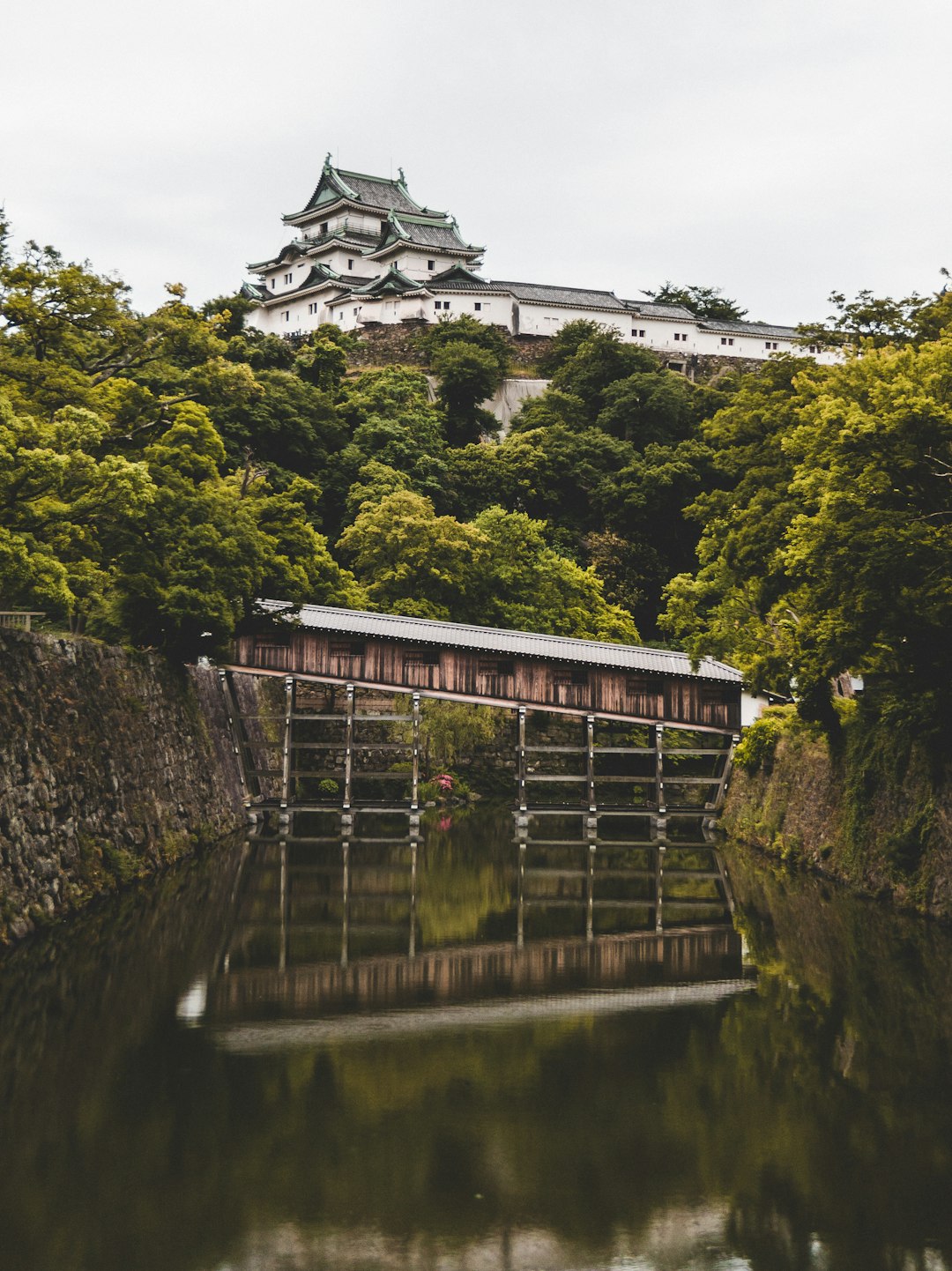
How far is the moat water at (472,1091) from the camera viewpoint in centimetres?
627

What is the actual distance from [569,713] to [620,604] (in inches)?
643

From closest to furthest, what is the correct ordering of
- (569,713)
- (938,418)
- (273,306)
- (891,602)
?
(938,418), (891,602), (569,713), (273,306)

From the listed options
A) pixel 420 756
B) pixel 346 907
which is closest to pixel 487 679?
pixel 420 756

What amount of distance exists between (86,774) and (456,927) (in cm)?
574

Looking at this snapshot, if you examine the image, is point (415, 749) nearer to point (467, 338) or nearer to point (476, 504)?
point (476, 504)

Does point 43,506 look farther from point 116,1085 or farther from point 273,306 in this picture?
point 273,306

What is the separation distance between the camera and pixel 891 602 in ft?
51.2

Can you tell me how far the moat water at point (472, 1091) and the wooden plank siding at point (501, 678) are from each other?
13.7 meters

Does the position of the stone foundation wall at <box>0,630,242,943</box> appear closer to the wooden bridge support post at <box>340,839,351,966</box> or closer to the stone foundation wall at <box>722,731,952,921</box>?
the wooden bridge support post at <box>340,839,351,966</box>

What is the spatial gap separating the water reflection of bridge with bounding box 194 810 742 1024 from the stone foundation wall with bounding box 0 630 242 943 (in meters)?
1.88

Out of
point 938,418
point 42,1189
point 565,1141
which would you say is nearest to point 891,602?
point 938,418

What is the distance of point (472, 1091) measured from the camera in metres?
8.81

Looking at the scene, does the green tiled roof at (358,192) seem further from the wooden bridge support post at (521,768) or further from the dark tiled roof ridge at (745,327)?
the wooden bridge support post at (521,768)

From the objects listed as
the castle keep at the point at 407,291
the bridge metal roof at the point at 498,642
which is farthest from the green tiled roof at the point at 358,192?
the bridge metal roof at the point at 498,642
